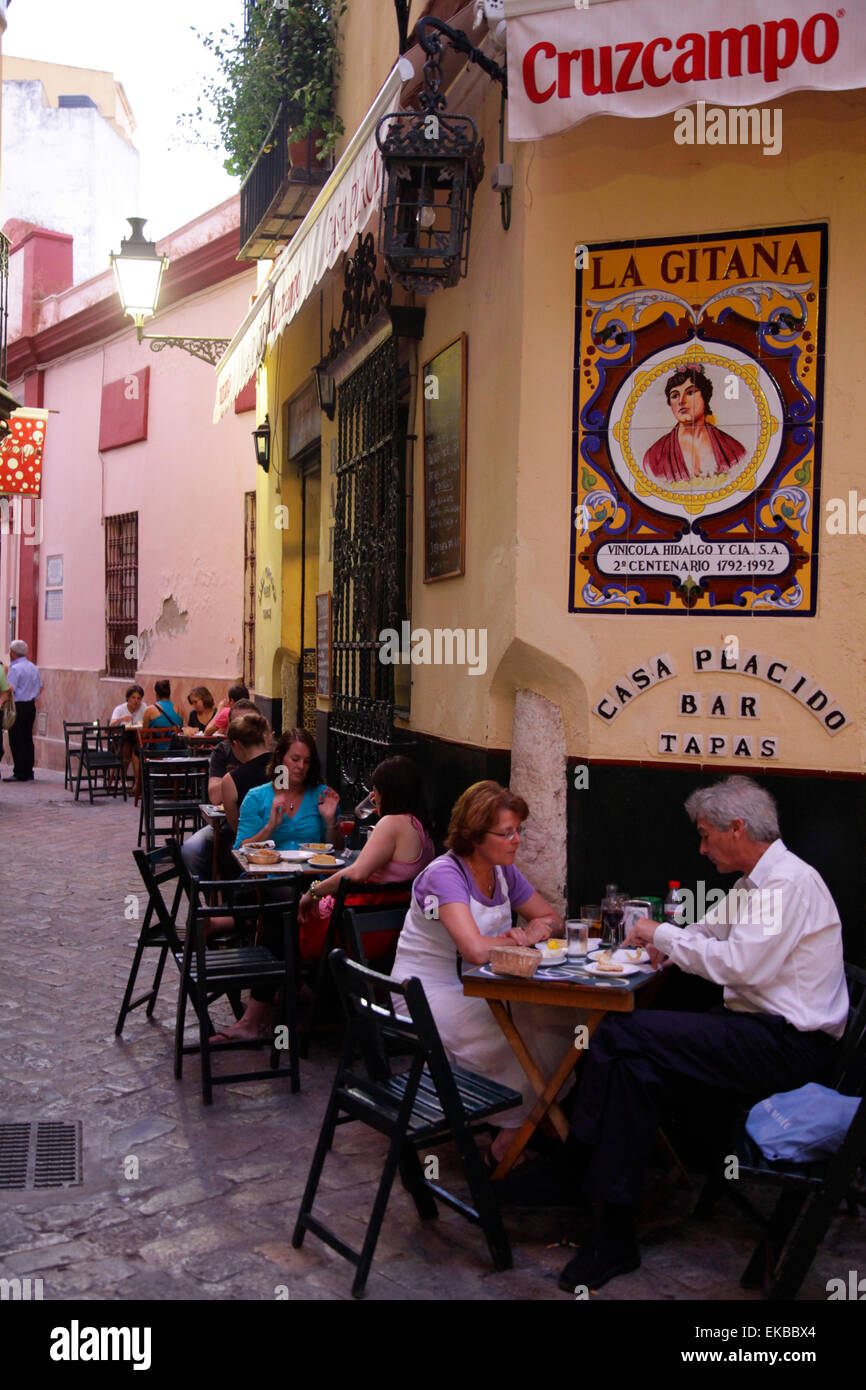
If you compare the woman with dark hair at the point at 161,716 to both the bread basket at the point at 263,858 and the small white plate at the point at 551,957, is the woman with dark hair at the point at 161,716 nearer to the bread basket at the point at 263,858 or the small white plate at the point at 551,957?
the bread basket at the point at 263,858

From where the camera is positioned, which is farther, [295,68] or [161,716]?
[161,716]

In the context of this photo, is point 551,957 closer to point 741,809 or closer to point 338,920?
point 741,809

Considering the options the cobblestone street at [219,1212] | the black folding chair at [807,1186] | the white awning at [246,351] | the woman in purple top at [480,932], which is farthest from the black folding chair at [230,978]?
the white awning at [246,351]

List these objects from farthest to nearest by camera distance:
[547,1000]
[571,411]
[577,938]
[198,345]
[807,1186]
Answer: [198,345] → [571,411] → [577,938] → [547,1000] → [807,1186]

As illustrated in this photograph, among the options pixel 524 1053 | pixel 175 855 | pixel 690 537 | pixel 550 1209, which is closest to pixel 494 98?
pixel 690 537

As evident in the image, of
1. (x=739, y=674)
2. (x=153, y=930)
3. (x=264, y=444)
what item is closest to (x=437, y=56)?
(x=739, y=674)

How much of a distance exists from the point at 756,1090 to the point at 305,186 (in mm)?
7246

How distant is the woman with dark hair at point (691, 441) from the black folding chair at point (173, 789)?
19.3ft

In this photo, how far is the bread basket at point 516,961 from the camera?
3949mm

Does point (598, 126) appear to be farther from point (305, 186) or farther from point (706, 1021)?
point (305, 186)

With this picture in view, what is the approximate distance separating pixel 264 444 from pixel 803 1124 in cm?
937

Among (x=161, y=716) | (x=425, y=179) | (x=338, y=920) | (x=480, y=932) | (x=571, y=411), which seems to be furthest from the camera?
(x=161, y=716)

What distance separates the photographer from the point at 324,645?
9.20 m

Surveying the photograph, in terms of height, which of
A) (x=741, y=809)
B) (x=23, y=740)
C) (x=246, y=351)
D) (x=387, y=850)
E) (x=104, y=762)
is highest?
(x=246, y=351)
